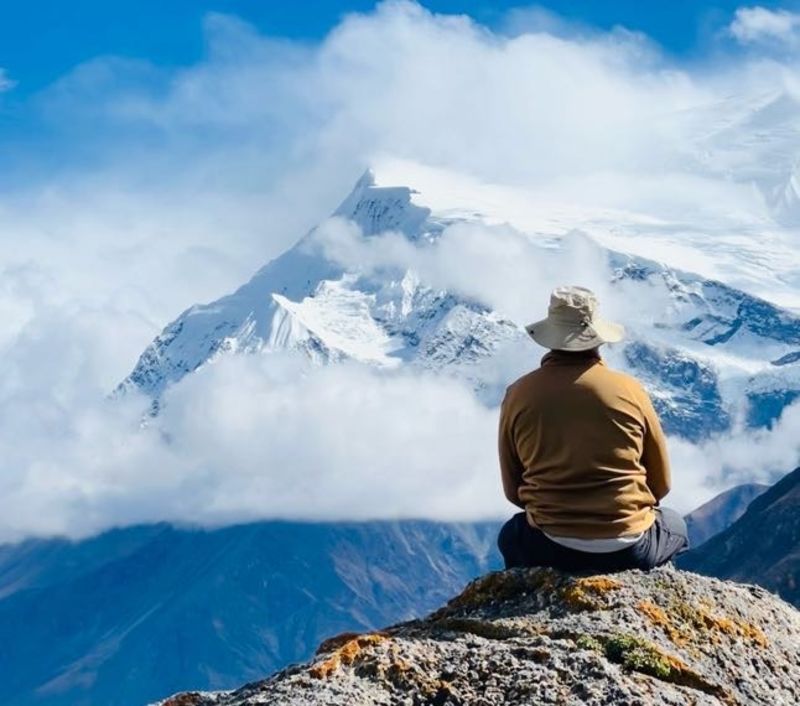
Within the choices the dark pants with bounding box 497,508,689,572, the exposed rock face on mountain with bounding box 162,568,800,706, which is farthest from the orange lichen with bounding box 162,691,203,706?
the dark pants with bounding box 497,508,689,572

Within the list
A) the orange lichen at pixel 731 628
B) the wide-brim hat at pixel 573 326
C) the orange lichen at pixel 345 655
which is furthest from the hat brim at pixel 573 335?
the orange lichen at pixel 345 655

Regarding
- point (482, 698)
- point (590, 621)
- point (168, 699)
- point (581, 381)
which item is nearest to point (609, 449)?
point (581, 381)

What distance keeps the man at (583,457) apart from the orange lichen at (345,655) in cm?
239

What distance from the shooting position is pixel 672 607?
1453 cm

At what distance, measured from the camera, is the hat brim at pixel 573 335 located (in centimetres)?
1554

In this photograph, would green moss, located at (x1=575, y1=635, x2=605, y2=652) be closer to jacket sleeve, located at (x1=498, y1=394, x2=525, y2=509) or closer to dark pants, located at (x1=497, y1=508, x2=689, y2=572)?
dark pants, located at (x1=497, y1=508, x2=689, y2=572)

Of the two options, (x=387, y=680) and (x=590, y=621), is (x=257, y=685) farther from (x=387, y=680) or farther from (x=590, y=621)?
(x=590, y=621)

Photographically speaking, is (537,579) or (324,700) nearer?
(324,700)

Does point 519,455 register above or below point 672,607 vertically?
above

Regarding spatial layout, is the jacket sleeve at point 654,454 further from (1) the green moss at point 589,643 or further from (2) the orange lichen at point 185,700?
(2) the orange lichen at point 185,700

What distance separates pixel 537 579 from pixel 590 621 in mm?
1282

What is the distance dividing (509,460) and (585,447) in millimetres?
1089

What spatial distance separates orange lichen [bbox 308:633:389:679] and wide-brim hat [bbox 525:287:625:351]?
3519 mm

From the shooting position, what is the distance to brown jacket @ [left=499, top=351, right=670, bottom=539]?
597 inches
